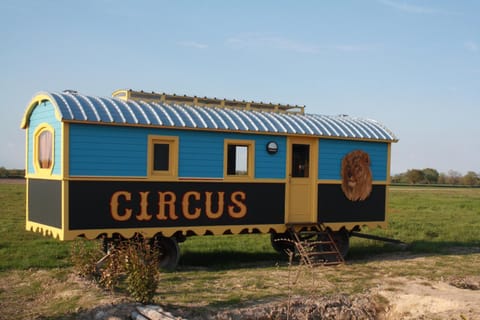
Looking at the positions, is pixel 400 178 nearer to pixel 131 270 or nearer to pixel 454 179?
pixel 454 179

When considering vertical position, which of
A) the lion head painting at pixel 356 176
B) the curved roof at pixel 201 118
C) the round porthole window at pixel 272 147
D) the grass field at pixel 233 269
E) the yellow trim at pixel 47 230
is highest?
the curved roof at pixel 201 118

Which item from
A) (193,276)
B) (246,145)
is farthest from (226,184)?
(193,276)

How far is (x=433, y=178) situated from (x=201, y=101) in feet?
257

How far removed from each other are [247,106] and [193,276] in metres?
4.75

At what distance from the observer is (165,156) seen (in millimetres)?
11898

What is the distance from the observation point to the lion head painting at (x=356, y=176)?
45.9 feet

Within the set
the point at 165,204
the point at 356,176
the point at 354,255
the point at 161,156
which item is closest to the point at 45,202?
the point at 165,204

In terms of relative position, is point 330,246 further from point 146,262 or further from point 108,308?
point 108,308

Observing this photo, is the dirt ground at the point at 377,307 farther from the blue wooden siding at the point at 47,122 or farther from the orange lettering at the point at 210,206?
the blue wooden siding at the point at 47,122

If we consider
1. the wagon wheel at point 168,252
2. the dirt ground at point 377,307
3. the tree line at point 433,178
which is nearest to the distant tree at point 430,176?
the tree line at point 433,178

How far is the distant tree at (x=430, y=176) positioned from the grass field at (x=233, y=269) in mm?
65902

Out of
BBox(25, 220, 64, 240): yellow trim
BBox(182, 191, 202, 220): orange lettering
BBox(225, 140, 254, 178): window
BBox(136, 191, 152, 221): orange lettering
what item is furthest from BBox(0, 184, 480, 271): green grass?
BBox(225, 140, 254, 178): window

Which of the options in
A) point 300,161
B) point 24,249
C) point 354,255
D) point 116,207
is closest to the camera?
point 116,207

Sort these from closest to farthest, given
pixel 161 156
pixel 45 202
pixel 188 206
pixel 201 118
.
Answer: pixel 45 202 < pixel 161 156 < pixel 188 206 < pixel 201 118
